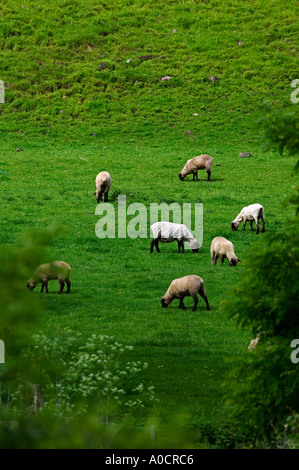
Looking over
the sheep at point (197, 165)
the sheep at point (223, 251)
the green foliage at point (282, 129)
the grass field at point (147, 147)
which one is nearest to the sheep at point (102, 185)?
the grass field at point (147, 147)

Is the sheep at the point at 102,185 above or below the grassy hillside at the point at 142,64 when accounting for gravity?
below

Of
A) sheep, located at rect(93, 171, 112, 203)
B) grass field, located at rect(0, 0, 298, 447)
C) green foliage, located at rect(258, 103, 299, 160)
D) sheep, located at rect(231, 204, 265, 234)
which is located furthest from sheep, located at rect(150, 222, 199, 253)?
green foliage, located at rect(258, 103, 299, 160)

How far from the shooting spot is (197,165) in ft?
122

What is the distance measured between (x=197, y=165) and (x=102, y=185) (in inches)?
277

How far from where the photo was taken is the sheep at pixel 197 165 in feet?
122

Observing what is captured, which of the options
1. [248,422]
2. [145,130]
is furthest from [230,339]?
[145,130]

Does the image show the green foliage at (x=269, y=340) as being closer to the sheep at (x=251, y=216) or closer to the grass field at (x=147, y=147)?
the grass field at (x=147, y=147)

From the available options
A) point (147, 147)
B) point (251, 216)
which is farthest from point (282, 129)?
point (147, 147)

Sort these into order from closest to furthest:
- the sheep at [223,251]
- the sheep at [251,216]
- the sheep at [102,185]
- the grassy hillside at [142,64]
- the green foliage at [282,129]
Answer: the green foliage at [282,129], the sheep at [223,251], the sheep at [251,216], the sheep at [102,185], the grassy hillside at [142,64]

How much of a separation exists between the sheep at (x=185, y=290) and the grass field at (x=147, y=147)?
32 cm

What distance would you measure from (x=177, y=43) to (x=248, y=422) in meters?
52.6

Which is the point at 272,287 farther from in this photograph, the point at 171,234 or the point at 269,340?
the point at 171,234

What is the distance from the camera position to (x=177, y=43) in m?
58.1
